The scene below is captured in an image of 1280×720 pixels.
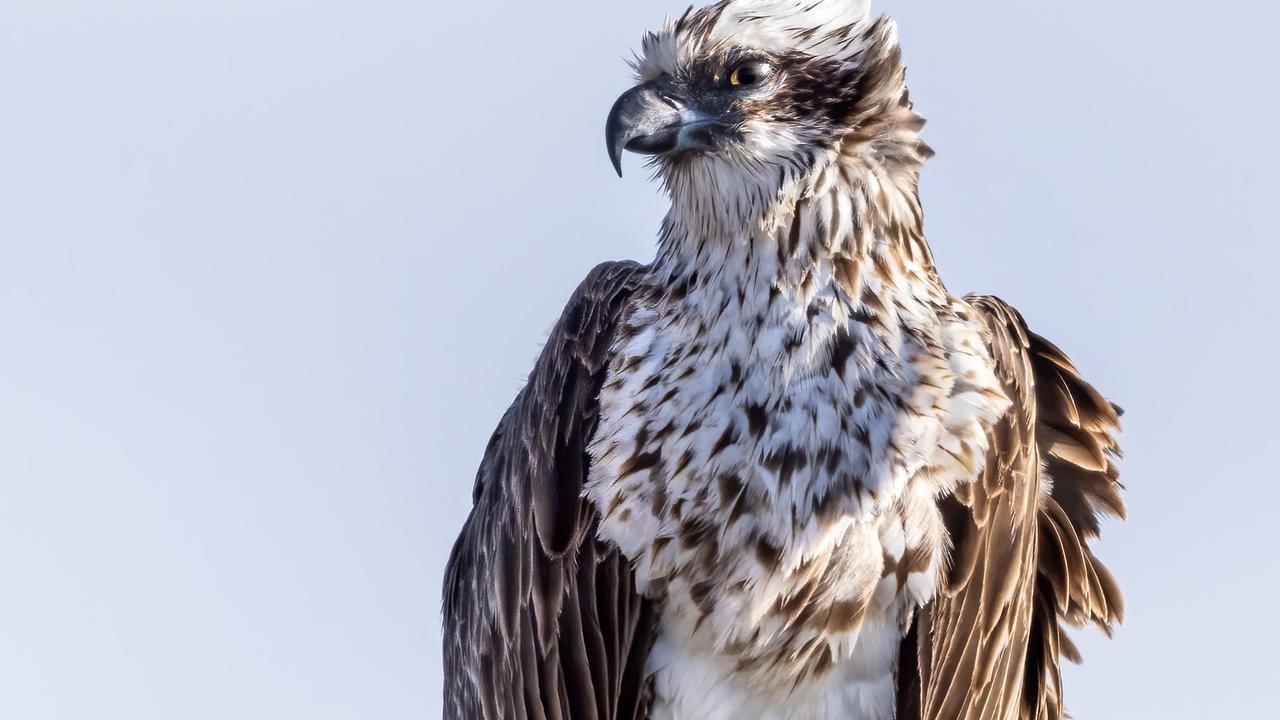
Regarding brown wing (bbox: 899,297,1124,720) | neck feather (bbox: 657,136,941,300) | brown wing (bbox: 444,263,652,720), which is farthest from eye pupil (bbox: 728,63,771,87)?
brown wing (bbox: 899,297,1124,720)

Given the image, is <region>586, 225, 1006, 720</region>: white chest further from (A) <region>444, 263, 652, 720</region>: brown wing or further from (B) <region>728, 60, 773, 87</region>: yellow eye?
(B) <region>728, 60, 773, 87</region>: yellow eye

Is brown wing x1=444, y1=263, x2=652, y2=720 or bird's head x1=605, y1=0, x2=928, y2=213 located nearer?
bird's head x1=605, y1=0, x2=928, y2=213

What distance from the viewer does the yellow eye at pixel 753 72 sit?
5594mm

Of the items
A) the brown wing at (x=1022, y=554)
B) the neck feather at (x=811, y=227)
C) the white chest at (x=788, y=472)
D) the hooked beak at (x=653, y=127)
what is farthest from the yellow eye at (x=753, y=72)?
the brown wing at (x=1022, y=554)

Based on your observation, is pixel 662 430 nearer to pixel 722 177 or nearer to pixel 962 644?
pixel 722 177

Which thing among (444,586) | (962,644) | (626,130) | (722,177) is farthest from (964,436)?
(444,586)

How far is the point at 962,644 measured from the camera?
222 inches

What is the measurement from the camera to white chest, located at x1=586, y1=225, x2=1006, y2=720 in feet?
17.5

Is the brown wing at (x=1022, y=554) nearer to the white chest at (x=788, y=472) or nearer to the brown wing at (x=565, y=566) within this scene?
the white chest at (x=788, y=472)

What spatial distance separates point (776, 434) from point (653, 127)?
1194 millimetres

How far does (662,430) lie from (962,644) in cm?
135

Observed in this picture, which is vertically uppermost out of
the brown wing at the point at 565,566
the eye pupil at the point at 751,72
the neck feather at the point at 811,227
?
the eye pupil at the point at 751,72

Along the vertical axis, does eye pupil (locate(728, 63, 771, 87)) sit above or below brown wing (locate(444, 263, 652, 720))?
above

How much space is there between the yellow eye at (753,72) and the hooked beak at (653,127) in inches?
7.4
